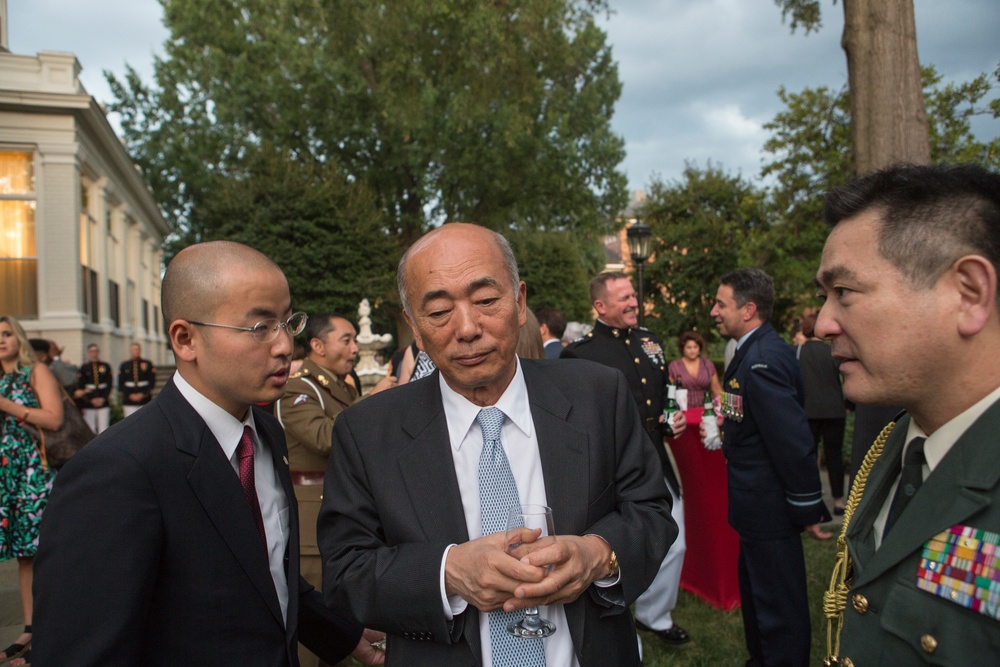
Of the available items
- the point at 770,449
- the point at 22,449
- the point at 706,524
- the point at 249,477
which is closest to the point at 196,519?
the point at 249,477

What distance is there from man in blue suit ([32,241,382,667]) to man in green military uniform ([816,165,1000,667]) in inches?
62.8

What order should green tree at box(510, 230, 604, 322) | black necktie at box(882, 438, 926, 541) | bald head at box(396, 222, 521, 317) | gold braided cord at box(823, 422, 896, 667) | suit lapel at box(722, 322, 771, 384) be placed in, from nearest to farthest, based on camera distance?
black necktie at box(882, 438, 926, 541) < gold braided cord at box(823, 422, 896, 667) < bald head at box(396, 222, 521, 317) < suit lapel at box(722, 322, 771, 384) < green tree at box(510, 230, 604, 322)

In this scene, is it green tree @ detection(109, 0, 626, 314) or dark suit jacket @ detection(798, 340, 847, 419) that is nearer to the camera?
dark suit jacket @ detection(798, 340, 847, 419)

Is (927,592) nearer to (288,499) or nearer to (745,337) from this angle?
(288,499)

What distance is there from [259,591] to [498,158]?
22.6 meters

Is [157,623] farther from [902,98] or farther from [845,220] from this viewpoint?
[902,98]

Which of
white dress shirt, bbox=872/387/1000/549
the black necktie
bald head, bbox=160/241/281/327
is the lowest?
the black necktie

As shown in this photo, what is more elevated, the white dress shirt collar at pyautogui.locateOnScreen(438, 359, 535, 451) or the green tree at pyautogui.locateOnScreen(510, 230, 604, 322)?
the green tree at pyautogui.locateOnScreen(510, 230, 604, 322)

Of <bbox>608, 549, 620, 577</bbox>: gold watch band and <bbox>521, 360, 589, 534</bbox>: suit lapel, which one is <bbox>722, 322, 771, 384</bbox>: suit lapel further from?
<bbox>608, 549, 620, 577</bbox>: gold watch band

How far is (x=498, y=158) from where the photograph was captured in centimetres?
2358

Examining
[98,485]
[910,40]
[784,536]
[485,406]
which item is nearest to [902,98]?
[910,40]

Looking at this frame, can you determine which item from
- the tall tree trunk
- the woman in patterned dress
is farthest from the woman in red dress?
the woman in patterned dress

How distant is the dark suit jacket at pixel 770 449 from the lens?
3852 mm

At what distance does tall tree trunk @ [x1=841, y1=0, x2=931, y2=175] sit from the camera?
5.69 metres
